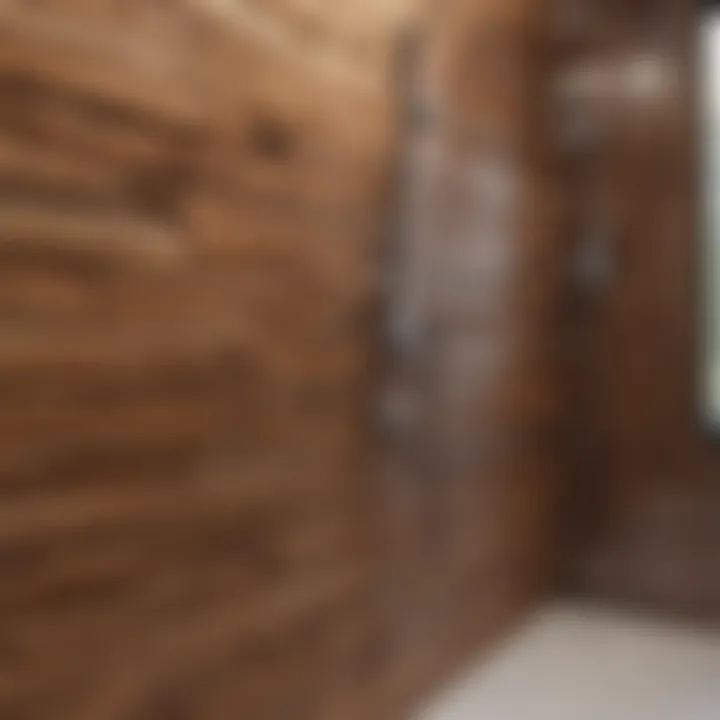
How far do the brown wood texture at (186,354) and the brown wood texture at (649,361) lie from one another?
65cm

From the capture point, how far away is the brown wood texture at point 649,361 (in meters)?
1.63

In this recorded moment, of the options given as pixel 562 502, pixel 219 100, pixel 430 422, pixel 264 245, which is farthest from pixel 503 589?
pixel 219 100

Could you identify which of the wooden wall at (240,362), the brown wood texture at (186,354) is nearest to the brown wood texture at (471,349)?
the wooden wall at (240,362)

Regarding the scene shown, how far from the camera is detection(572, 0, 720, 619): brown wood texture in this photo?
1.63m

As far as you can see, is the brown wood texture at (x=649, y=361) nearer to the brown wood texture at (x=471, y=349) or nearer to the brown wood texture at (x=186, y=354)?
the brown wood texture at (x=471, y=349)

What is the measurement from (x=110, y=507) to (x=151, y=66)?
13.8 inches

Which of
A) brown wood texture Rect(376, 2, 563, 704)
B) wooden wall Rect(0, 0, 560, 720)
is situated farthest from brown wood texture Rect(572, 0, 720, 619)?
wooden wall Rect(0, 0, 560, 720)

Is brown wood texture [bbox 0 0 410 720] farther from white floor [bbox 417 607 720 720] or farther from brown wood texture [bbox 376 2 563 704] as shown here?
white floor [bbox 417 607 720 720]

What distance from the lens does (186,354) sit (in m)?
0.88

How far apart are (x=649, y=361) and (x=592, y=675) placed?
20.3 inches

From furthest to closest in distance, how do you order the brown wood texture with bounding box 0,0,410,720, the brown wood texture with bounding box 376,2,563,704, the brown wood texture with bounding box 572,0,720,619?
the brown wood texture with bounding box 572,0,720,619 → the brown wood texture with bounding box 376,2,563,704 → the brown wood texture with bounding box 0,0,410,720

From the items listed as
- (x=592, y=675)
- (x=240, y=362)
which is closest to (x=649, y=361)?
(x=592, y=675)

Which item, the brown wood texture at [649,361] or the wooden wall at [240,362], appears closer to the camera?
the wooden wall at [240,362]

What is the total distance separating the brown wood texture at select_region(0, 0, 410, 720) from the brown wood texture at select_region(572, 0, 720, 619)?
25.5 inches
